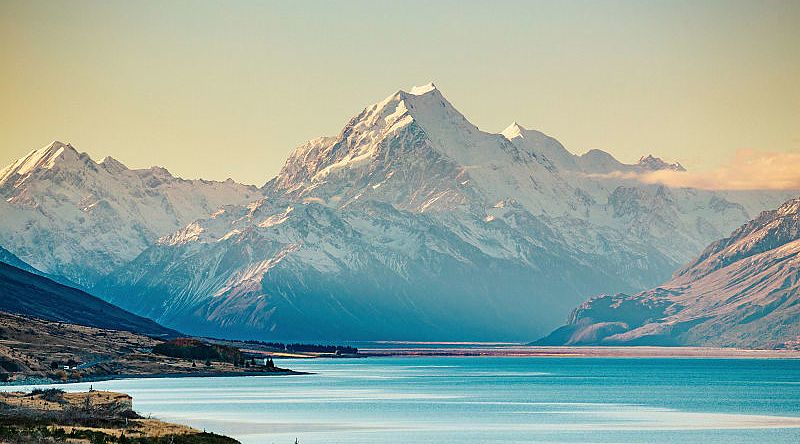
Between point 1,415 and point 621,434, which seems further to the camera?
point 621,434

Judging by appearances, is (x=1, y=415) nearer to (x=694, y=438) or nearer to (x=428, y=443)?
(x=428, y=443)

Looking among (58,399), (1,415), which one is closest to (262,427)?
(58,399)

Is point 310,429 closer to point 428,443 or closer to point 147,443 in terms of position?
point 428,443

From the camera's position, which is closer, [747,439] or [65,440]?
[65,440]

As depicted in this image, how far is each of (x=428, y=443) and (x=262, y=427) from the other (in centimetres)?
3119

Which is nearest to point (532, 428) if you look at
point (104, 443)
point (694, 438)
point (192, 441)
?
point (694, 438)

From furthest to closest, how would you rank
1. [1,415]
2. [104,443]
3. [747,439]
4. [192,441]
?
[747,439], [1,415], [192,441], [104,443]

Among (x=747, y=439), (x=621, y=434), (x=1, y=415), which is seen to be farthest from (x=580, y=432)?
(x=1, y=415)

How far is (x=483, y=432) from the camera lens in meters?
191

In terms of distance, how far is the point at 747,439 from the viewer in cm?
18000

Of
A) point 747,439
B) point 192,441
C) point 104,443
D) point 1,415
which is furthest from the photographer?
point 747,439

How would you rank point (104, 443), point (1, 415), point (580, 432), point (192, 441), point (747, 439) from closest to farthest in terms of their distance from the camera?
point (104, 443) < point (192, 441) < point (1, 415) < point (747, 439) < point (580, 432)

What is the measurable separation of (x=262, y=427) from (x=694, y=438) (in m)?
55.2

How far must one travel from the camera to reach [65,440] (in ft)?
468
